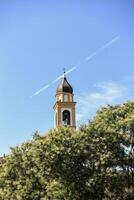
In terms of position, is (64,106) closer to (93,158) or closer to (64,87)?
(64,87)

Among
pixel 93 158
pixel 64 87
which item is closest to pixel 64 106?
pixel 64 87

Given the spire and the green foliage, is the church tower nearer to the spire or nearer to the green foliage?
the spire

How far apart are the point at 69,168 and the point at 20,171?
421 inches

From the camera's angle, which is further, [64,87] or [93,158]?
[64,87]

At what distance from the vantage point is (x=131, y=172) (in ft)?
120

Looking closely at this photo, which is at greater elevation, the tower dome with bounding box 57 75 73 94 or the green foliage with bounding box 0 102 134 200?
the tower dome with bounding box 57 75 73 94

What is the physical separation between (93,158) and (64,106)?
1395 inches

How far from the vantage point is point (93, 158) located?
117 feet

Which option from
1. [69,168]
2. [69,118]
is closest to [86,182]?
[69,168]

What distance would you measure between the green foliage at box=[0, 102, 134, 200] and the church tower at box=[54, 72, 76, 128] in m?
31.7

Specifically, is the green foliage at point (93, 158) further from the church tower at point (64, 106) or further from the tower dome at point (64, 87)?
the tower dome at point (64, 87)

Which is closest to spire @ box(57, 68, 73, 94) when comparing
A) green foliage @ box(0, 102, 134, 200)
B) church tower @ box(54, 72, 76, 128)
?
church tower @ box(54, 72, 76, 128)

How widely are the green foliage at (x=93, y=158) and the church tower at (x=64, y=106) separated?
31700 mm

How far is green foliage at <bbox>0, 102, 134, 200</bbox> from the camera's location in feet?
116
